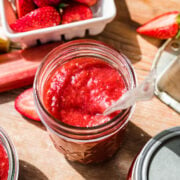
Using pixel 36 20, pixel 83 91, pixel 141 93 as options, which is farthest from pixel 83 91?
pixel 36 20

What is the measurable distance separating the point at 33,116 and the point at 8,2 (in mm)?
394

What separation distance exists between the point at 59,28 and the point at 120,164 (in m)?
0.46

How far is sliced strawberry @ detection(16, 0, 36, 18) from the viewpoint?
1153 millimetres

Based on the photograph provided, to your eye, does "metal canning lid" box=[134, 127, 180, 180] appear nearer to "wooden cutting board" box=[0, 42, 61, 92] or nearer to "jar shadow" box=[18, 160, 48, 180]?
"jar shadow" box=[18, 160, 48, 180]

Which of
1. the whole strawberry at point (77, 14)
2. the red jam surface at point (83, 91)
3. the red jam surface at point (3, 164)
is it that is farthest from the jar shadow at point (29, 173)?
the whole strawberry at point (77, 14)

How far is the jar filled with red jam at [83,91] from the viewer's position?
89cm

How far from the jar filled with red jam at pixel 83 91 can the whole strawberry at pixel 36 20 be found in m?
0.22

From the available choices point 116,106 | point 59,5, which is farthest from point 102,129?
point 59,5

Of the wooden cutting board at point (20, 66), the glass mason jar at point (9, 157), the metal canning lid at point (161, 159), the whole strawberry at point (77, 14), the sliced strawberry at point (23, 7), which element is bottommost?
the glass mason jar at point (9, 157)

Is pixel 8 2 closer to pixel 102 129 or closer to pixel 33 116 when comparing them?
pixel 33 116

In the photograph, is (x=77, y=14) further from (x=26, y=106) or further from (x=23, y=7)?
(x=26, y=106)

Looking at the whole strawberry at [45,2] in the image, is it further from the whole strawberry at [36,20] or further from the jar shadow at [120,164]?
the jar shadow at [120,164]

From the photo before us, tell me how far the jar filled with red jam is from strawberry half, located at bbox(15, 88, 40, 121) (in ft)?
0.48

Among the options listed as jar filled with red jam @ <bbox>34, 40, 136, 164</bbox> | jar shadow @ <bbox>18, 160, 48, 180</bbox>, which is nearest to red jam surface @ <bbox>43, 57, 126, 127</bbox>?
jar filled with red jam @ <bbox>34, 40, 136, 164</bbox>
